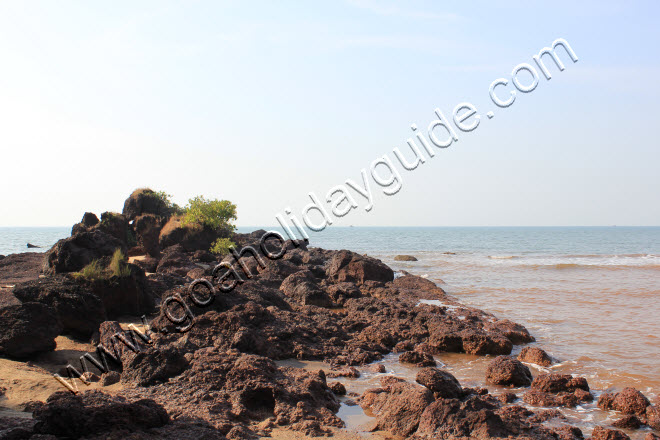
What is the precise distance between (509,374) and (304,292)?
27.3ft

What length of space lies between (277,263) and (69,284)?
10812 millimetres

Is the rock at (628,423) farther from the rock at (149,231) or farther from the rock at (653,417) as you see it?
the rock at (149,231)

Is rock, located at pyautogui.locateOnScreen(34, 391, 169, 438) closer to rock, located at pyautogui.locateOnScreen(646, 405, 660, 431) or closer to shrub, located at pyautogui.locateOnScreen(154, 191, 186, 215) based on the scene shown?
rock, located at pyautogui.locateOnScreen(646, 405, 660, 431)

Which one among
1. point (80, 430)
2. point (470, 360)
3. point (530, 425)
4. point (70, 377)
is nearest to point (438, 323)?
point (470, 360)

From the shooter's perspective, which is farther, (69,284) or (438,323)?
(438,323)

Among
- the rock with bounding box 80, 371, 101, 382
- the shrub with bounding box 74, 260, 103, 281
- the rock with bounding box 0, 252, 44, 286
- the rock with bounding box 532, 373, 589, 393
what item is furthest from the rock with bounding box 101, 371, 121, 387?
the rock with bounding box 0, 252, 44, 286

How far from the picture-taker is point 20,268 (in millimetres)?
20859

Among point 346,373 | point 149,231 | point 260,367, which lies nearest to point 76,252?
point 260,367

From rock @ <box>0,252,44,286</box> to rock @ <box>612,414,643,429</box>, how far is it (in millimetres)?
17146

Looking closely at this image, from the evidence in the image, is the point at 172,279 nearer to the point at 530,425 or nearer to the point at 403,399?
the point at 403,399

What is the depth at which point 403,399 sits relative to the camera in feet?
22.8

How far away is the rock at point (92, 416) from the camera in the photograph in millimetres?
5086

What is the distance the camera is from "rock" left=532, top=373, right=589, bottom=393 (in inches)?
333

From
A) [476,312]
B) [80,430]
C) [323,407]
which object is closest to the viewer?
[80,430]
